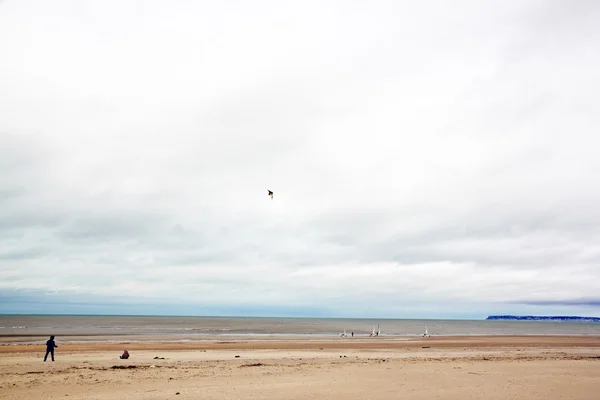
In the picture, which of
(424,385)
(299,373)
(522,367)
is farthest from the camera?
(522,367)

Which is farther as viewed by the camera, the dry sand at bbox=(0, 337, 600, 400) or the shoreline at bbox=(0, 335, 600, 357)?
the shoreline at bbox=(0, 335, 600, 357)

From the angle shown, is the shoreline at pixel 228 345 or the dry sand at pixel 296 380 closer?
the dry sand at pixel 296 380

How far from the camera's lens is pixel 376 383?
69.9ft

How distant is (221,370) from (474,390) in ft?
44.5

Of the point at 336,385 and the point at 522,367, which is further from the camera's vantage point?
the point at 522,367

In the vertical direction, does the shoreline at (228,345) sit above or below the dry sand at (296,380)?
below

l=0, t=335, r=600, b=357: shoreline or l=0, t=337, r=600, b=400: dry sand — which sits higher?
l=0, t=337, r=600, b=400: dry sand

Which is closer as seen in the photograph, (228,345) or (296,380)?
(296,380)

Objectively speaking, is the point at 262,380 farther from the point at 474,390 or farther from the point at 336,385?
the point at 474,390

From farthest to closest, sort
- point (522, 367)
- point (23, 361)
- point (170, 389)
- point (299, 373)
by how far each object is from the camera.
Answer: point (23, 361) → point (522, 367) → point (299, 373) → point (170, 389)

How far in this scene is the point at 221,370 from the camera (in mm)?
25906

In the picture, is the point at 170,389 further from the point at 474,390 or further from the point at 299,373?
the point at 474,390

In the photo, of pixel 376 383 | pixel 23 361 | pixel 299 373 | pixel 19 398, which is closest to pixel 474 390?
pixel 376 383

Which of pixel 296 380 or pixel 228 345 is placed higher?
pixel 296 380
